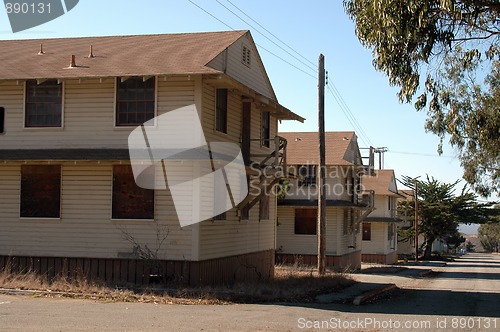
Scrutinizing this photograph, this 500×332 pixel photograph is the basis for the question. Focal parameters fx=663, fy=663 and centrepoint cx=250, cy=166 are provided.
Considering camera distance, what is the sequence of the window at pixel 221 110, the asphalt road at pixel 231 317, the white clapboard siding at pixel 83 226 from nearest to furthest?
the asphalt road at pixel 231 317, the white clapboard siding at pixel 83 226, the window at pixel 221 110

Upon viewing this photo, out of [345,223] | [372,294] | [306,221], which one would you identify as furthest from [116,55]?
[345,223]

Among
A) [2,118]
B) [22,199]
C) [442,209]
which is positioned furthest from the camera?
[442,209]

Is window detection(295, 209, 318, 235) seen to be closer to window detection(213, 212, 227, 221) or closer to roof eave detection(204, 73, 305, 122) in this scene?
roof eave detection(204, 73, 305, 122)

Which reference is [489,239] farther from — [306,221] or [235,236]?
[235,236]

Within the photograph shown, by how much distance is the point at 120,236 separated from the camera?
18.4 m

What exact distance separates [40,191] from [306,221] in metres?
21.3

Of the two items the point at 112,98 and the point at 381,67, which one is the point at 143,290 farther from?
the point at 381,67

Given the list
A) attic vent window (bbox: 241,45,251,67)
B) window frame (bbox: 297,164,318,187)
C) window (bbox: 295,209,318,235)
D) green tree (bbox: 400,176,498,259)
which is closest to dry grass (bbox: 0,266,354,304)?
attic vent window (bbox: 241,45,251,67)

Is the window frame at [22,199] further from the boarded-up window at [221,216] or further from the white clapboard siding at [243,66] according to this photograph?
the white clapboard siding at [243,66]

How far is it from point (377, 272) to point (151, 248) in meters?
22.4

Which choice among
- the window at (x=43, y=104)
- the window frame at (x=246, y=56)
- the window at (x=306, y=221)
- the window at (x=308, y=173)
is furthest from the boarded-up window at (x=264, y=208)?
the window at (x=308, y=173)

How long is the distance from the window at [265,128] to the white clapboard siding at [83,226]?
688 cm

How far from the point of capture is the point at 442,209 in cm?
6412

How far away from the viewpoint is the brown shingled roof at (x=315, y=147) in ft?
127
